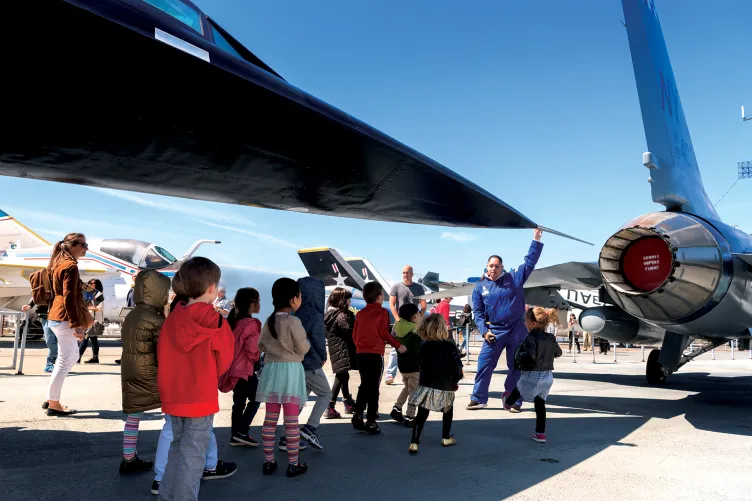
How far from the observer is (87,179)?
3451 mm

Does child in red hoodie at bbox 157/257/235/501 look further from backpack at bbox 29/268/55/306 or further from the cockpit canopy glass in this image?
the cockpit canopy glass

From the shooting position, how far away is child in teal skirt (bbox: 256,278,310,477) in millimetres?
3307

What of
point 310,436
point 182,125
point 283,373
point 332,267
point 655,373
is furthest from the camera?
point 332,267

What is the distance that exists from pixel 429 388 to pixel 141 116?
281cm

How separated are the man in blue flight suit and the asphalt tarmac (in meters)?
0.33

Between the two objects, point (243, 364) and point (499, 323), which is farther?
point (499, 323)

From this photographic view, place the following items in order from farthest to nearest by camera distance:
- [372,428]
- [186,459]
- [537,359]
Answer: [537,359]
[372,428]
[186,459]

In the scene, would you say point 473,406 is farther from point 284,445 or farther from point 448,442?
point 284,445

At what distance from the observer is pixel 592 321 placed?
Result: 23.3ft

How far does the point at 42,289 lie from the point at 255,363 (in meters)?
2.97

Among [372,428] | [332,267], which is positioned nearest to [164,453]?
[372,428]

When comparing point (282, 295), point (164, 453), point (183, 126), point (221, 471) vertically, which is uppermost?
point (183, 126)

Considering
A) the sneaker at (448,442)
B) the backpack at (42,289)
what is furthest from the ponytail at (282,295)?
the backpack at (42,289)

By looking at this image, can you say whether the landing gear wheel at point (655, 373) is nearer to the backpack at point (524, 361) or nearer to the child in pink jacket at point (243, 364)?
the backpack at point (524, 361)
